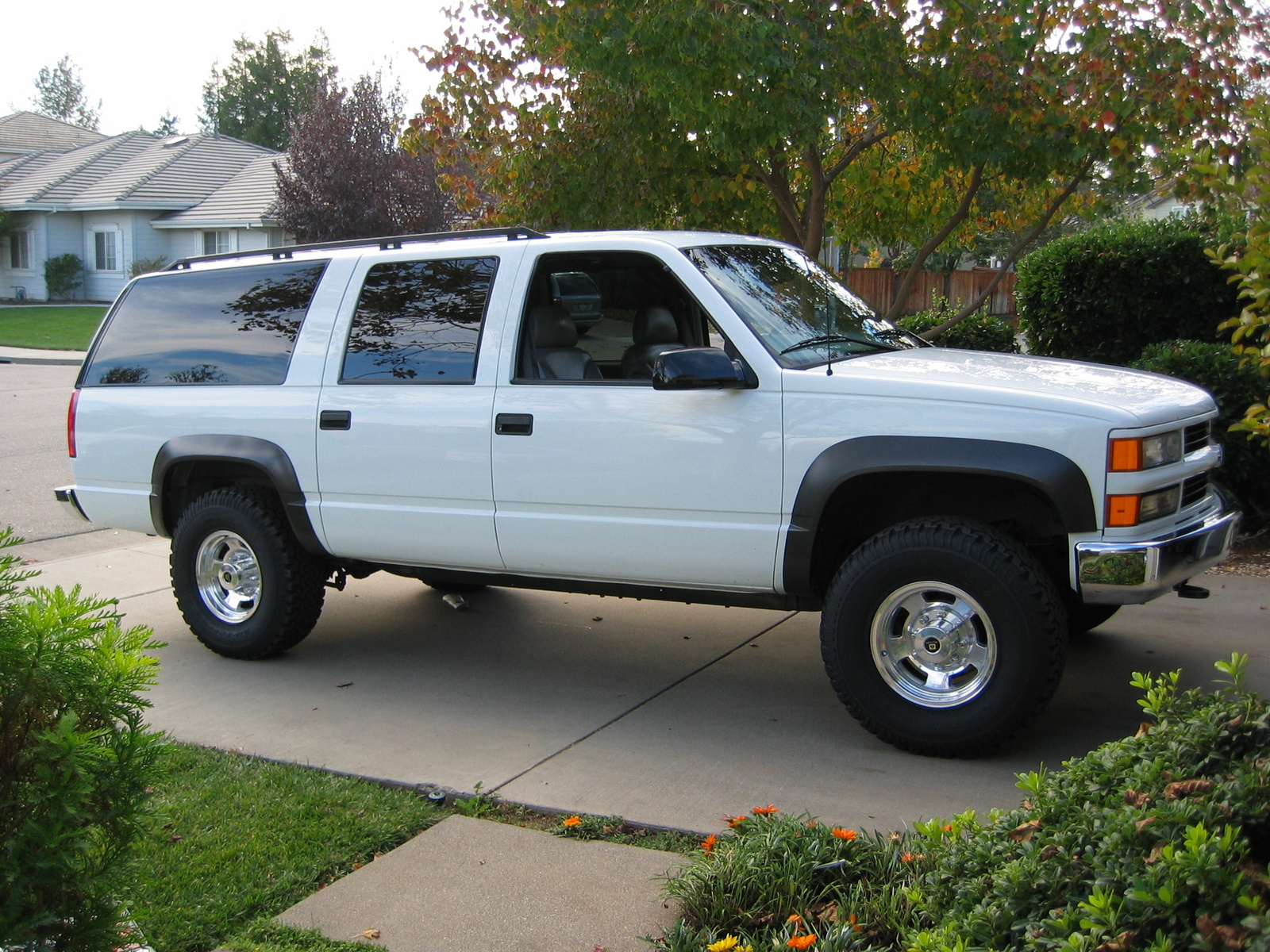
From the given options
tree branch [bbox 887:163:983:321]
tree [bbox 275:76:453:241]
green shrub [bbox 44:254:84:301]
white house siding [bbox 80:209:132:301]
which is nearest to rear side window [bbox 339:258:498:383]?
tree branch [bbox 887:163:983:321]

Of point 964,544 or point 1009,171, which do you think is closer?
point 964,544

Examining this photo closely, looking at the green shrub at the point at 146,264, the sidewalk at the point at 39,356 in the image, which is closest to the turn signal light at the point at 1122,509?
the sidewalk at the point at 39,356

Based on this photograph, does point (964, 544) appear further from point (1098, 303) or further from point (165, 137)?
point (165, 137)

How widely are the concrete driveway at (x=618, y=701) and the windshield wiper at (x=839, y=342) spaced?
1629 mm

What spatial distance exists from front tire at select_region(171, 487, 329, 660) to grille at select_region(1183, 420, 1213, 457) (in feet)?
13.6

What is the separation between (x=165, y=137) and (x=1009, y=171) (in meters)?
46.7

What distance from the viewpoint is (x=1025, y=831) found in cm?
276

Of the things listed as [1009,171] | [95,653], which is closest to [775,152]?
[1009,171]

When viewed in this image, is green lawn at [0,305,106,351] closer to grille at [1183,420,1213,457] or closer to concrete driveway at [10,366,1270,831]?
concrete driveway at [10,366,1270,831]

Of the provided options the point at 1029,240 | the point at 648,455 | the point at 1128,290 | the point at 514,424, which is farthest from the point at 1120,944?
the point at 1128,290

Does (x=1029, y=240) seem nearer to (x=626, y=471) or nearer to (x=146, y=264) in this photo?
(x=626, y=471)

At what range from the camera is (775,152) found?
8.65m

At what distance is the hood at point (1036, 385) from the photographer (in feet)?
14.6

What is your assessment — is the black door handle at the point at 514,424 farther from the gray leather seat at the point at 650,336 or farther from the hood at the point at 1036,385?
the hood at the point at 1036,385
